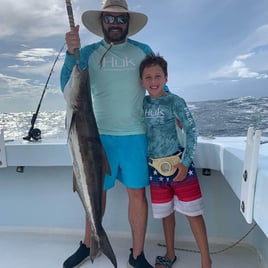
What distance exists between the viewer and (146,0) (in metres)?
2.39

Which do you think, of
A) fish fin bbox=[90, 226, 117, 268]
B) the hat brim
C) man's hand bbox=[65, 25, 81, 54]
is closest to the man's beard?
the hat brim

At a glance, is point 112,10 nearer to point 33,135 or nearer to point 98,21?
point 98,21

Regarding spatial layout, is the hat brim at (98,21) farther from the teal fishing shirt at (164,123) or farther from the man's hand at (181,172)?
the man's hand at (181,172)

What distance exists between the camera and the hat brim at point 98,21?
1719 millimetres

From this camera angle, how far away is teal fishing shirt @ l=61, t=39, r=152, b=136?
165 cm

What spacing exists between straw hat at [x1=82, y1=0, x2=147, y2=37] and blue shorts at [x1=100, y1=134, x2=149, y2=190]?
0.62 meters

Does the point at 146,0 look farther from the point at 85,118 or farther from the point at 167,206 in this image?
the point at 167,206

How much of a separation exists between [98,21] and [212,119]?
4.55 feet

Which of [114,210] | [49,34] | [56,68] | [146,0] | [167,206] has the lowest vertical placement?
[114,210]

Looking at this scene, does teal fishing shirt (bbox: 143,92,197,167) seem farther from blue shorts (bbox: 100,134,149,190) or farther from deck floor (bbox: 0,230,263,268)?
deck floor (bbox: 0,230,263,268)

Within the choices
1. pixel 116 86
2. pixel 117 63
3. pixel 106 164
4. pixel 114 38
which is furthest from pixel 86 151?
pixel 114 38

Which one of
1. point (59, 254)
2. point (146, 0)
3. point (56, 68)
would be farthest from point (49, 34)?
point (59, 254)

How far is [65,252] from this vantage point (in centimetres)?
201

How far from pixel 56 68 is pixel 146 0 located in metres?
0.86
